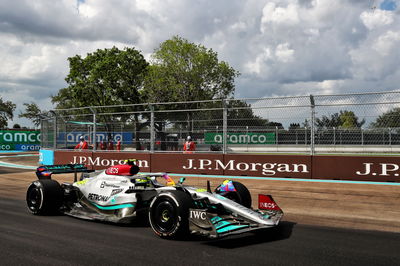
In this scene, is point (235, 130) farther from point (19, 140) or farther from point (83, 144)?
point (19, 140)

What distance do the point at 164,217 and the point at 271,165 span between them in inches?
291

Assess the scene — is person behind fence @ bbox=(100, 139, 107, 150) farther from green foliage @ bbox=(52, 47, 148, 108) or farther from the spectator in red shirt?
green foliage @ bbox=(52, 47, 148, 108)

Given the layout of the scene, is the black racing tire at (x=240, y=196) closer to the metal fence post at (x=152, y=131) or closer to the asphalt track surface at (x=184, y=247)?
the asphalt track surface at (x=184, y=247)

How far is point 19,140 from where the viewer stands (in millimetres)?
37750

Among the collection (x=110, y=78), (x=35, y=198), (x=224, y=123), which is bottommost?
(x=35, y=198)

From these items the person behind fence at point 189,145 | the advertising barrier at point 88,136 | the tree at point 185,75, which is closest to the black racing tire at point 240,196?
the person behind fence at point 189,145

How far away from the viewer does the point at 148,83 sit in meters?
37.6

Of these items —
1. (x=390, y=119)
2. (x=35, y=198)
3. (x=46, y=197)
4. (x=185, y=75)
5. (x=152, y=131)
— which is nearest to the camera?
(x=46, y=197)

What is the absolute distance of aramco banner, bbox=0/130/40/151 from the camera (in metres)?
36.9

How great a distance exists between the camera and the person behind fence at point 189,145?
13.5 metres

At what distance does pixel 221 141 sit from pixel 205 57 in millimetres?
25389

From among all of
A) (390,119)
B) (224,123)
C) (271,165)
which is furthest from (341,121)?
(224,123)

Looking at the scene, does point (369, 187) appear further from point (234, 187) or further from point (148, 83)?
point (148, 83)

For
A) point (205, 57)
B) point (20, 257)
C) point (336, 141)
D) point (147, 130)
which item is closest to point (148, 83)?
point (205, 57)
